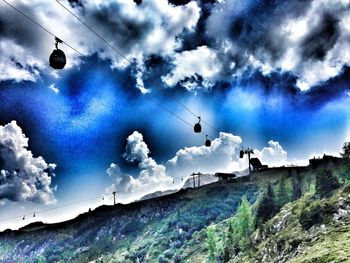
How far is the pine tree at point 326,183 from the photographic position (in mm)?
56719

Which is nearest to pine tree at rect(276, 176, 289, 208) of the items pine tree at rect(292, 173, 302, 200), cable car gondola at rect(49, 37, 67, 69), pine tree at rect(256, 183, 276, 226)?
pine tree at rect(256, 183, 276, 226)

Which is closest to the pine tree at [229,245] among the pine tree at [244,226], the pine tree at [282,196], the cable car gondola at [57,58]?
the pine tree at [244,226]

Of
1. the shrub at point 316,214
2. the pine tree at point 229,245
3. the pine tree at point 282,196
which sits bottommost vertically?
the pine tree at point 229,245

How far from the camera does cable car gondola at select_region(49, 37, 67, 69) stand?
44.1 ft

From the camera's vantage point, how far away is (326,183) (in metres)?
58.1

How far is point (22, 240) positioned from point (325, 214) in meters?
137

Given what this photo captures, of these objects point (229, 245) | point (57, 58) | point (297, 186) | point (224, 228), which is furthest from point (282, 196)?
point (57, 58)

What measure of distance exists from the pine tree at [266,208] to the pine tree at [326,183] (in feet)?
A: 30.8

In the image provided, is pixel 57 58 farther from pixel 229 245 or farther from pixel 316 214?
pixel 229 245

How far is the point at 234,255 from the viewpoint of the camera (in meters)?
60.8

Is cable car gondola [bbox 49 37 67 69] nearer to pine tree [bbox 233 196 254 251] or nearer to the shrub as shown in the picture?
the shrub

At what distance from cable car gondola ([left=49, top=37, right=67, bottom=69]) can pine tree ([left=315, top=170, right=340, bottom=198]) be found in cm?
5121

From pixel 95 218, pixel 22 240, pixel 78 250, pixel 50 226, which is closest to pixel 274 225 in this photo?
pixel 78 250

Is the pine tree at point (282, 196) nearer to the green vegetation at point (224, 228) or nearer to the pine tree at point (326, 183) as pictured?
the green vegetation at point (224, 228)
